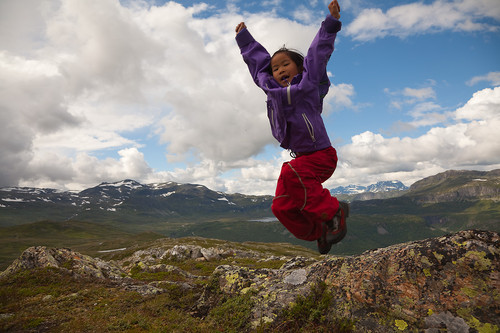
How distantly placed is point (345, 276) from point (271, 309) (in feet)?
7.64

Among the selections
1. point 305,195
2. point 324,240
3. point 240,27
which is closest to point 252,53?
point 240,27

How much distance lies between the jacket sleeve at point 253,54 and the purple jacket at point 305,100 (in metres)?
0.29

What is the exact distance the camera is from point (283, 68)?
219 inches

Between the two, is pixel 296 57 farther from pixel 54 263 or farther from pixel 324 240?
pixel 54 263

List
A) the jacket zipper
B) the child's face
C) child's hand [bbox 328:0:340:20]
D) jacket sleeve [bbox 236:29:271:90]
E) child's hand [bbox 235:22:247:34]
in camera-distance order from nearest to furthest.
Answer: child's hand [bbox 328:0:340:20] < the jacket zipper < the child's face < jacket sleeve [bbox 236:29:271:90] < child's hand [bbox 235:22:247:34]

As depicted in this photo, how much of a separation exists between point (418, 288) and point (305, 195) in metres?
3.90

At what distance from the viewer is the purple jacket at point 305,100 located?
5062mm

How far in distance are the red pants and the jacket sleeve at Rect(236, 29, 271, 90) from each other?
222 centimetres

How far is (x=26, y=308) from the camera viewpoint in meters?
9.89

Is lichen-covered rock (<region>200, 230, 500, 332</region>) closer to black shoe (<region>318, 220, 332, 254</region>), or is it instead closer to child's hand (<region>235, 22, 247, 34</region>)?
black shoe (<region>318, 220, 332, 254</region>)

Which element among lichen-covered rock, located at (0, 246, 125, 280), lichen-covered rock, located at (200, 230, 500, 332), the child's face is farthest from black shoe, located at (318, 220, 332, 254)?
lichen-covered rock, located at (0, 246, 125, 280)

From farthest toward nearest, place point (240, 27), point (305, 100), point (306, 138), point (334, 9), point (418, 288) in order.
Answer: point (240, 27) → point (418, 288) → point (306, 138) → point (305, 100) → point (334, 9)

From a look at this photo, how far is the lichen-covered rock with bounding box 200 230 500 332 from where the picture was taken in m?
5.41

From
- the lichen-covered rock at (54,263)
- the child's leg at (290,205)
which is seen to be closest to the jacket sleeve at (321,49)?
the child's leg at (290,205)
